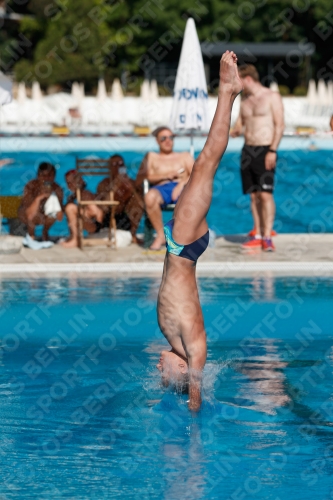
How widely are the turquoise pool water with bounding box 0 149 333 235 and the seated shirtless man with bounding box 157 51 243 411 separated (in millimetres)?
8505

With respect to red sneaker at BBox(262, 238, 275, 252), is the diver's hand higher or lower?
higher

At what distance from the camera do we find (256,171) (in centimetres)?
1009

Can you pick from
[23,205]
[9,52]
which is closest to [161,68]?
[9,52]

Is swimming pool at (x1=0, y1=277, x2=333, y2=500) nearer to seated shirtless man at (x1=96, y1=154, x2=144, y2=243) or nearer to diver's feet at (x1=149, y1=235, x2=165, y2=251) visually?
diver's feet at (x1=149, y1=235, x2=165, y2=251)

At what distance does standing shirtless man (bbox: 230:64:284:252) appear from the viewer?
10008 millimetres

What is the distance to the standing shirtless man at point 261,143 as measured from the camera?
10.0 meters

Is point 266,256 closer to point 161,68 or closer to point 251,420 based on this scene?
point 251,420

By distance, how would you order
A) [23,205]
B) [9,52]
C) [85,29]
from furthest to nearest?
[9,52] < [85,29] < [23,205]

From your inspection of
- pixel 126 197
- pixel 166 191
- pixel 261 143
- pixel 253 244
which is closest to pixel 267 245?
pixel 253 244

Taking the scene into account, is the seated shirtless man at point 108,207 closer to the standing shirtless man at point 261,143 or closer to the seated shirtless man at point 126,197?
the seated shirtless man at point 126,197

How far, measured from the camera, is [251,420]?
17.2 feet

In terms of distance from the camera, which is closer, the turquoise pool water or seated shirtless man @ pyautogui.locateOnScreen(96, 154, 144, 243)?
seated shirtless man @ pyautogui.locateOnScreen(96, 154, 144, 243)

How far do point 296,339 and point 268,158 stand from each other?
324cm

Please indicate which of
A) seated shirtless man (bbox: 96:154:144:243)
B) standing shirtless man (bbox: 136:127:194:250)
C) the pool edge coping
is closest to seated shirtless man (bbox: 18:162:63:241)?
seated shirtless man (bbox: 96:154:144:243)
